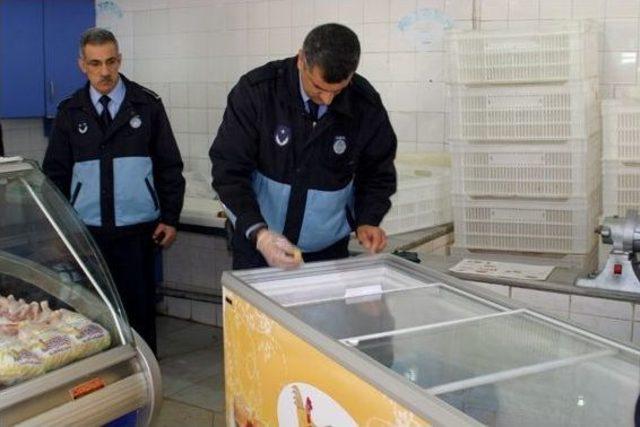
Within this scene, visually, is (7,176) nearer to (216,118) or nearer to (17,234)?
(17,234)

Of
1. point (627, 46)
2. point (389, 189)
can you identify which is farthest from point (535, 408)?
point (627, 46)

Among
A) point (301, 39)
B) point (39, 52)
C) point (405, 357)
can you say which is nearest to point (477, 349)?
point (405, 357)

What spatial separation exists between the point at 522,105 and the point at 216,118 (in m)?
2.60

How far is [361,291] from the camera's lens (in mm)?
2066

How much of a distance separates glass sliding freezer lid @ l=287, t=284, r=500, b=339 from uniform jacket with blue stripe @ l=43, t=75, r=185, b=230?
69.9 inches

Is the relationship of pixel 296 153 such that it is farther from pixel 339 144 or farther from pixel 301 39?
pixel 301 39

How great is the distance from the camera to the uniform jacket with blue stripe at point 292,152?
2.54 metres

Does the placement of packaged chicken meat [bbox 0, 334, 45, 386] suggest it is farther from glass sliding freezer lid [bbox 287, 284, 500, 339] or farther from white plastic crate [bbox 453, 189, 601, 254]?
white plastic crate [bbox 453, 189, 601, 254]

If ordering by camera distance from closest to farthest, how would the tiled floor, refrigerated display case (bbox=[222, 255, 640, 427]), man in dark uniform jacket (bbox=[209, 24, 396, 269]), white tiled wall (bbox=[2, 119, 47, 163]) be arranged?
refrigerated display case (bbox=[222, 255, 640, 427])
man in dark uniform jacket (bbox=[209, 24, 396, 269])
the tiled floor
white tiled wall (bbox=[2, 119, 47, 163])

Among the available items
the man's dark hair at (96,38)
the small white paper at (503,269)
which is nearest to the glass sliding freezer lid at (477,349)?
the small white paper at (503,269)

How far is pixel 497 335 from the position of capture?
173 centimetres

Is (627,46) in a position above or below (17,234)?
above

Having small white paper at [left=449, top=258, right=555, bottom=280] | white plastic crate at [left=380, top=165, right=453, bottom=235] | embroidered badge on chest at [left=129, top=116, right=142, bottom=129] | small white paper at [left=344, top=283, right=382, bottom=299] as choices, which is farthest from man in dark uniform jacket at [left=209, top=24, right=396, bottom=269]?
white plastic crate at [left=380, top=165, right=453, bottom=235]

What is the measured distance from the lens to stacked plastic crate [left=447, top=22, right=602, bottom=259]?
3367 mm
